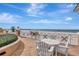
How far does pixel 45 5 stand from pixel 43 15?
0.15 metres

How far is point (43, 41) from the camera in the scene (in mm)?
2705

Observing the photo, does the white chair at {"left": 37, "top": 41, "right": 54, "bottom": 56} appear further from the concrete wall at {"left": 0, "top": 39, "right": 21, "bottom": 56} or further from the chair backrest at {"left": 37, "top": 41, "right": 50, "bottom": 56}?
the concrete wall at {"left": 0, "top": 39, "right": 21, "bottom": 56}

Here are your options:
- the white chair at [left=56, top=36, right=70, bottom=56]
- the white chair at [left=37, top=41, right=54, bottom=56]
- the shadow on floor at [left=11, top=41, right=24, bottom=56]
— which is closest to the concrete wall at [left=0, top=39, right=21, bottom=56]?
the shadow on floor at [left=11, top=41, right=24, bottom=56]

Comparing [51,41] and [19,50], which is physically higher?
[51,41]

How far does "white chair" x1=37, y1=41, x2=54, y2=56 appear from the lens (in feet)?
8.77

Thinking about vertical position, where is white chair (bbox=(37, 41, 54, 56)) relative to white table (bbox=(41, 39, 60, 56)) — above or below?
below

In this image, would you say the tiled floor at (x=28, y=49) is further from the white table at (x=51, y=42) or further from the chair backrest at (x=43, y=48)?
the white table at (x=51, y=42)

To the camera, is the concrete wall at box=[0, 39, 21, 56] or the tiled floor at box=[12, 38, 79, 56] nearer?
the concrete wall at box=[0, 39, 21, 56]

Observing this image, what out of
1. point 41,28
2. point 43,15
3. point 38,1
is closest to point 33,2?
point 38,1

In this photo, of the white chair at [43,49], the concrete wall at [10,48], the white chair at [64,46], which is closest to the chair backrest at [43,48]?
the white chair at [43,49]

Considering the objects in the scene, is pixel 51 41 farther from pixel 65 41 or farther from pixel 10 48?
pixel 10 48

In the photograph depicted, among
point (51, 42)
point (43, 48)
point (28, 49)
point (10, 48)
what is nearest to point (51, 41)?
point (51, 42)

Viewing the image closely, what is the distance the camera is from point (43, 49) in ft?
8.84

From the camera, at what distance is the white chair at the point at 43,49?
2.67m
